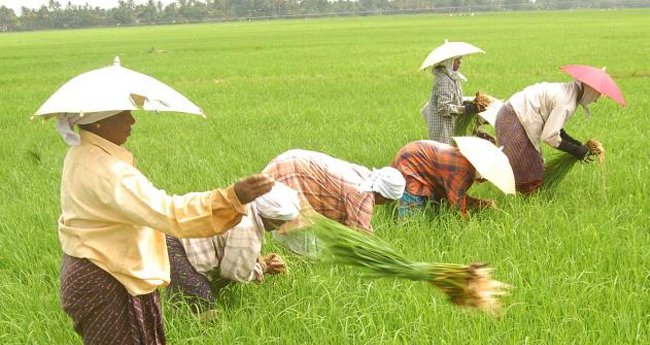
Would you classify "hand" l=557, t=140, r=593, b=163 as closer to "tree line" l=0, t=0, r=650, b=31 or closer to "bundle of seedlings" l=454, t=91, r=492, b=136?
"bundle of seedlings" l=454, t=91, r=492, b=136

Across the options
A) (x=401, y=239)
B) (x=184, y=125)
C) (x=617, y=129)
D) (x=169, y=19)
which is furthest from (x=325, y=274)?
Answer: (x=169, y=19)

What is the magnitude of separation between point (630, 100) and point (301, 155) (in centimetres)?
526

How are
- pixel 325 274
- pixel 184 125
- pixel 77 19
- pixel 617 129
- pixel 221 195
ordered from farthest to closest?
pixel 77 19, pixel 184 125, pixel 617 129, pixel 325 274, pixel 221 195

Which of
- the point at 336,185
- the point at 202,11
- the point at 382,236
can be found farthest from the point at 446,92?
the point at 202,11

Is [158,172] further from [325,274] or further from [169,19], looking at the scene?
[169,19]

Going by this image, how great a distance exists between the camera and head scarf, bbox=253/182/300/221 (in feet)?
7.04

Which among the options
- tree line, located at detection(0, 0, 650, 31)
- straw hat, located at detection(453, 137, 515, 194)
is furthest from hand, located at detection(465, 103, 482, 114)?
tree line, located at detection(0, 0, 650, 31)

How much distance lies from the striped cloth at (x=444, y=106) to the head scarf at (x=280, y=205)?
2.27 m

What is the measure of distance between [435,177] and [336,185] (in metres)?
0.78

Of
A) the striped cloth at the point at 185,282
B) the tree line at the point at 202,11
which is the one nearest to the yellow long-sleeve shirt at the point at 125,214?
the striped cloth at the point at 185,282

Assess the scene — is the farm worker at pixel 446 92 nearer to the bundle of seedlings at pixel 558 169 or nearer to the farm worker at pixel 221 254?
the bundle of seedlings at pixel 558 169

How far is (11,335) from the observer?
221 cm

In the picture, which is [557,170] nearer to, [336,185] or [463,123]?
[463,123]

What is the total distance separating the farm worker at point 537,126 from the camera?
347cm
